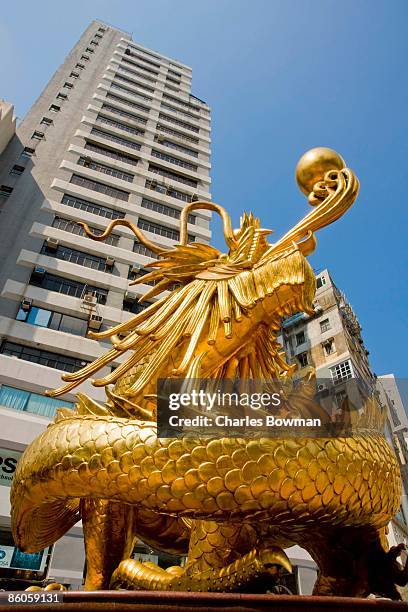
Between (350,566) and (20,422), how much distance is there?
1042 cm

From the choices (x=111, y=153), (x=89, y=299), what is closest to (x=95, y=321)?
(x=89, y=299)

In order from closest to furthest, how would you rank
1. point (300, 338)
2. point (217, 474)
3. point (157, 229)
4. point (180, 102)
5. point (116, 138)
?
point (217, 474), point (157, 229), point (116, 138), point (300, 338), point (180, 102)

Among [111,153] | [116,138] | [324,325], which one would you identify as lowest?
[324,325]

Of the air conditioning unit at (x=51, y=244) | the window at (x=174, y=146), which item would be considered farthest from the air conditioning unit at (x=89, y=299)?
the window at (x=174, y=146)

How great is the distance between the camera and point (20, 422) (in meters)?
11.4

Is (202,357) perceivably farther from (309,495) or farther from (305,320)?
(305,320)

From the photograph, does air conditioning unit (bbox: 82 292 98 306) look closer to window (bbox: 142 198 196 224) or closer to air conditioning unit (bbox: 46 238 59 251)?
air conditioning unit (bbox: 46 238 59 251)

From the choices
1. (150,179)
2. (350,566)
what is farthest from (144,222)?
(350,566)

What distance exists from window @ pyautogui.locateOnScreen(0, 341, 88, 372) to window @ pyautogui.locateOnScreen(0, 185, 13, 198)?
8.33 metres

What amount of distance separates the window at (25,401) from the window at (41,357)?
141cm

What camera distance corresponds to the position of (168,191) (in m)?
21.8

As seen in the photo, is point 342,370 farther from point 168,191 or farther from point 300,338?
point 168,191

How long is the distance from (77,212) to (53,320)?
5526 mm

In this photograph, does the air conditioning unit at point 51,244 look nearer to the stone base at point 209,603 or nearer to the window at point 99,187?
the window at point 99,187
